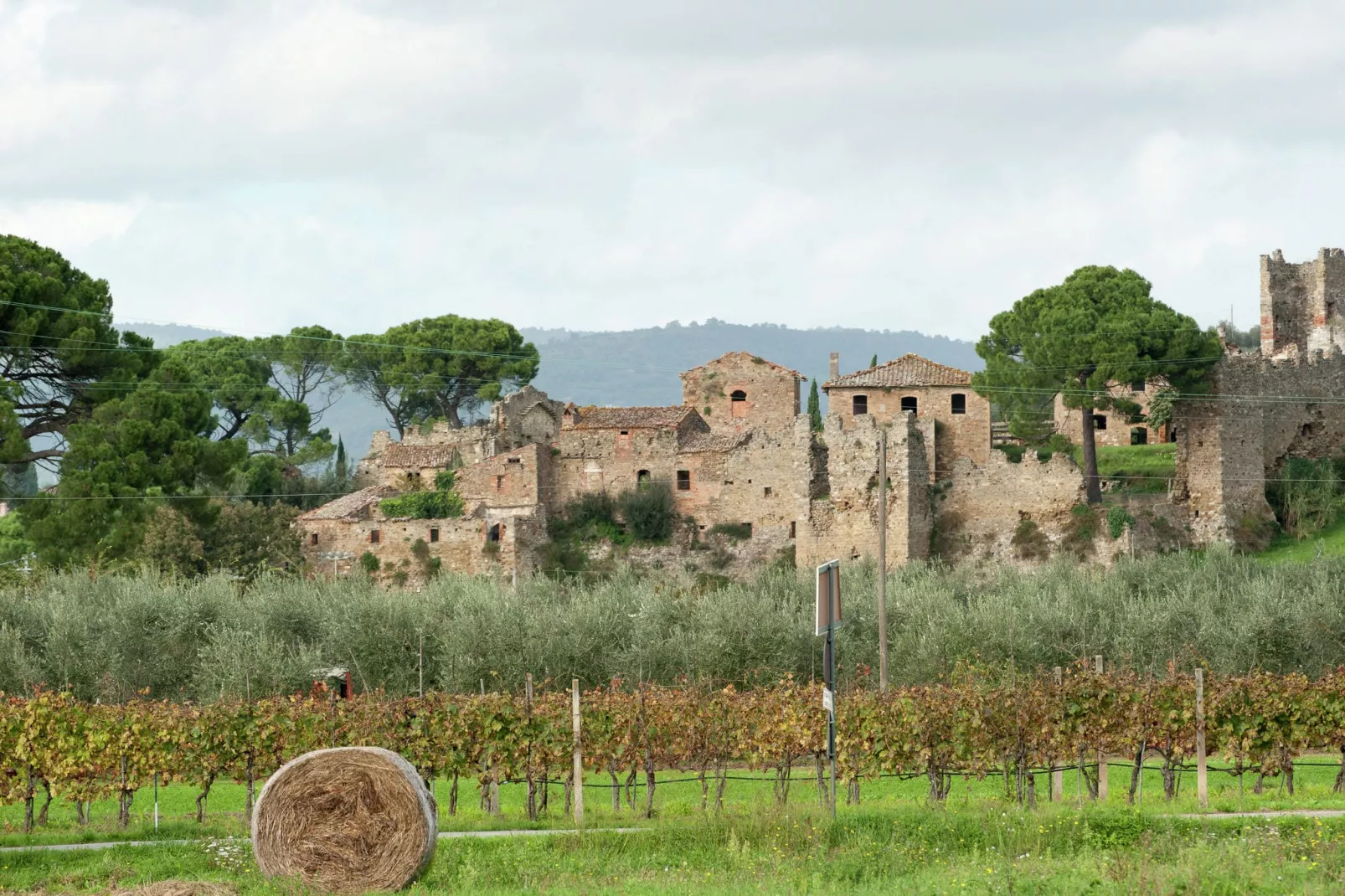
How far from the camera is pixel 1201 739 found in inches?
902

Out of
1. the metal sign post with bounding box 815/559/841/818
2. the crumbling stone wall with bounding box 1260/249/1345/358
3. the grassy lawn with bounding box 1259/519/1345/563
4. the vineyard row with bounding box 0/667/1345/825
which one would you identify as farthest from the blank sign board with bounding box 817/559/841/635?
the crumbling stone wall with bounding box 1260/249/1345/358

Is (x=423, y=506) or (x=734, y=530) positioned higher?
(x=423, y=506)

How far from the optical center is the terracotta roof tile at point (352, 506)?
5309 centimetres

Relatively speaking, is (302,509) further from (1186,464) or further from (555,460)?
(1186,464)

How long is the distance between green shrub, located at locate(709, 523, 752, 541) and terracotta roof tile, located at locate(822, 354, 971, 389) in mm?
4793

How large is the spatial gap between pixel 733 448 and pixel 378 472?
571 inches

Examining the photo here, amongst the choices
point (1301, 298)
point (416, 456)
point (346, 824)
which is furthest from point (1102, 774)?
point (1301, 298)

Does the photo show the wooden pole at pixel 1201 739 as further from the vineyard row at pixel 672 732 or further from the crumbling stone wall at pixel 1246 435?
the crumbling stone wall at pixel 1246 435

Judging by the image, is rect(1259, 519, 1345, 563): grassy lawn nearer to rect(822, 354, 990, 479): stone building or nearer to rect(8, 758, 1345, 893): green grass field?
rect(822, 354, 990, 479): stone building

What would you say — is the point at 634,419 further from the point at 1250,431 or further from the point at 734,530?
the point at 1250,431

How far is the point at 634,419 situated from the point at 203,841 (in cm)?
3679

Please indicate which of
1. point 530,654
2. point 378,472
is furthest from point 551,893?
point 378,472

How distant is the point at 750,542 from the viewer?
52.8 metres

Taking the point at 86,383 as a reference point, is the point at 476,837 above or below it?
below
